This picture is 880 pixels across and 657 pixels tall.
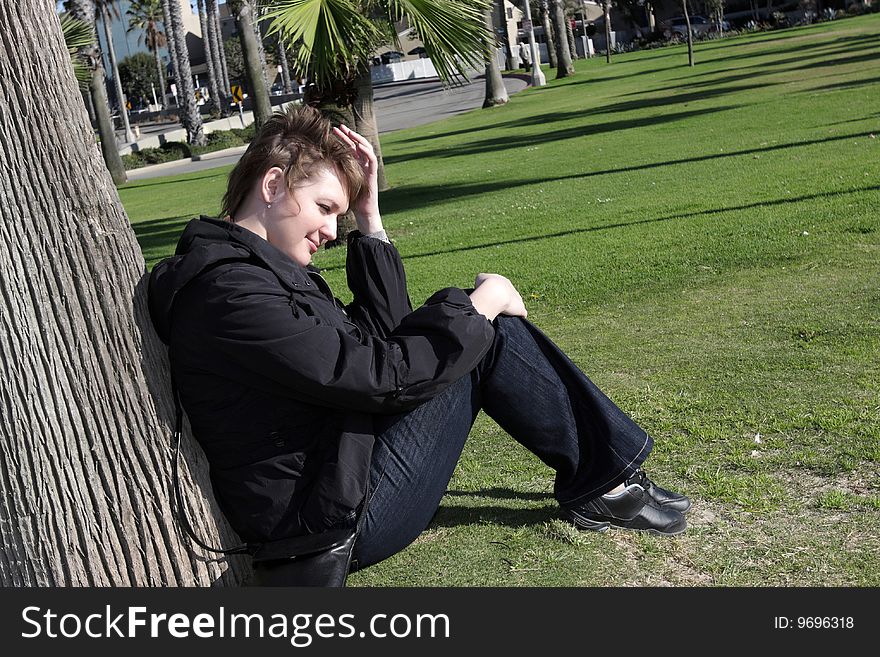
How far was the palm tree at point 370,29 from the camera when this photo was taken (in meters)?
9.11

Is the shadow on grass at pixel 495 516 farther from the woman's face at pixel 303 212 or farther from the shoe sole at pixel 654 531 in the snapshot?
the woman's face at pixel 303 212

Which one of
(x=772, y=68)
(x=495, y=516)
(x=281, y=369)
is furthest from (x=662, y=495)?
(x=772, y=68)

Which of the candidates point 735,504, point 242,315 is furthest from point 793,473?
point 242,315

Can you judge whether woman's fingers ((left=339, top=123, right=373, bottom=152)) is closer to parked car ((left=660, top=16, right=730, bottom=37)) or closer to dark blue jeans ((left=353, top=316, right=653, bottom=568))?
dark blue jeans ((left=353, top=316, right=653, bottom=568))

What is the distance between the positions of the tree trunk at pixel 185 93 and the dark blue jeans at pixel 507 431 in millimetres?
Result: 35756

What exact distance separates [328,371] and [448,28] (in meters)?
7.57

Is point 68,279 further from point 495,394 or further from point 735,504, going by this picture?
point 735,504

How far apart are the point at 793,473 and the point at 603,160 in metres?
12.3

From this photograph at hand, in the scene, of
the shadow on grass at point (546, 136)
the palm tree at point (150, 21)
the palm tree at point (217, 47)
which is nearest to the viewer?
the shadow on grass at point (546, 136)

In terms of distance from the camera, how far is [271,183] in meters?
2.78

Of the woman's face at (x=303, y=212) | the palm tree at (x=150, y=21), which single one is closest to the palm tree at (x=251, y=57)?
the woman's face at (x=303, y=212)

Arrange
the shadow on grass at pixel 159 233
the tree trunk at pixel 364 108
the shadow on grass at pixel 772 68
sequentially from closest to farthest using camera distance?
the tree trunk at pixel 364 108, the shadow on grass at pixel 159 233, the shadow on grass at pixel 772 68

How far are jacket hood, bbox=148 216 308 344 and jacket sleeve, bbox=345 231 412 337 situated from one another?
344mm

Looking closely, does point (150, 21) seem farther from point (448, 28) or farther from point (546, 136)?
point (448, 28)
